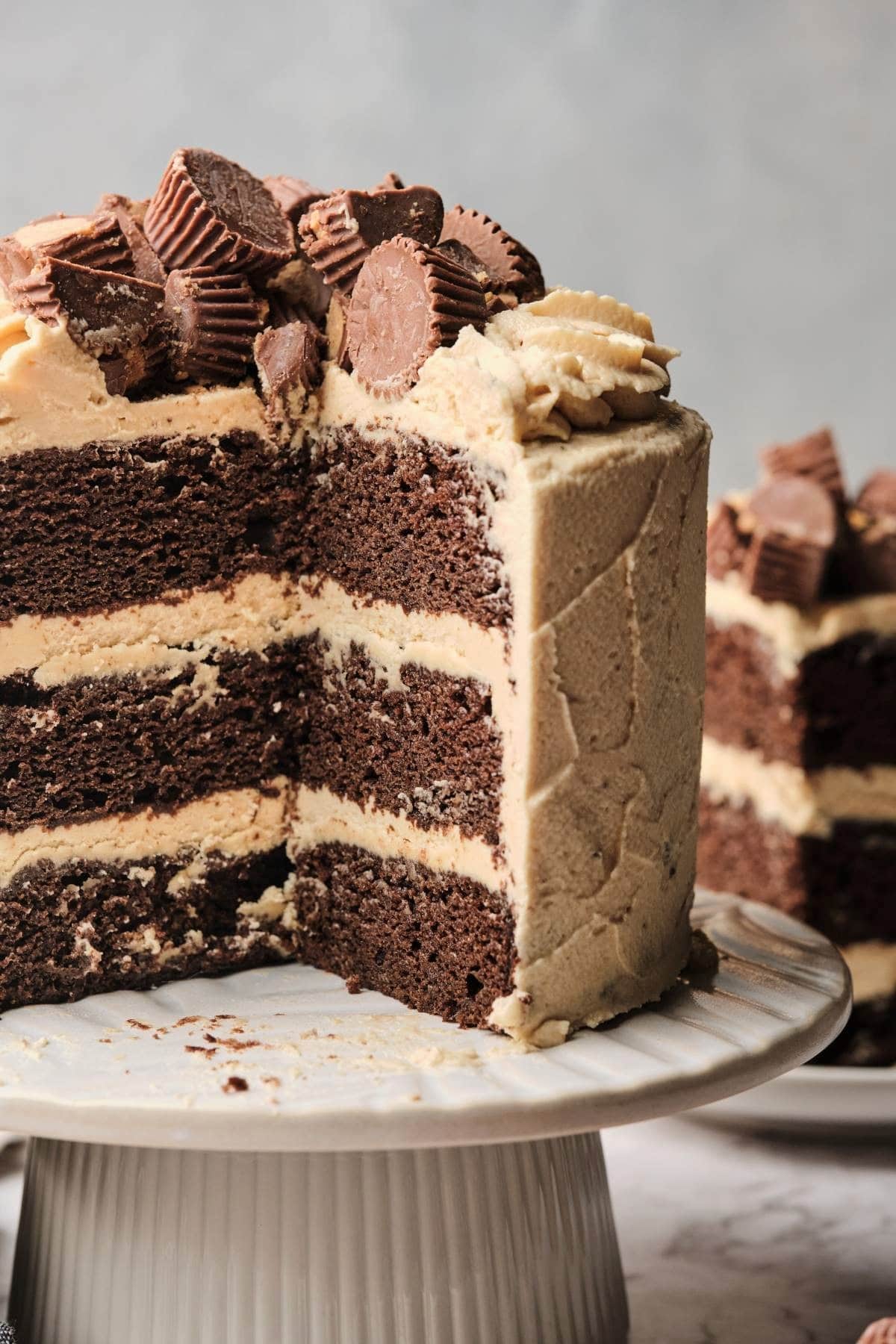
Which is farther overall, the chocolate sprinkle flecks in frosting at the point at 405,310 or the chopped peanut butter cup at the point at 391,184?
the chopped peanut butter cup at the point at 391,184

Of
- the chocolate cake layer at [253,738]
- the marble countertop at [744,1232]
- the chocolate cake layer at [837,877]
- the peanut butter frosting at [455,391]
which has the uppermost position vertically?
the peanut butter frosting at [455,391]

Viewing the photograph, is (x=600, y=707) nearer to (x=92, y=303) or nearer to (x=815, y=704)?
Result: (x=92, y=303)

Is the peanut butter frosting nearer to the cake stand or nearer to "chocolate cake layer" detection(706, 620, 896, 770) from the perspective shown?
the cake stand

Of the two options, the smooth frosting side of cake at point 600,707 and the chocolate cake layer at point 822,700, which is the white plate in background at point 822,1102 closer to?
the chocolate cake layer at point 822,700

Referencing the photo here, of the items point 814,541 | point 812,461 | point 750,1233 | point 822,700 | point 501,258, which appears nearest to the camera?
point 501,258

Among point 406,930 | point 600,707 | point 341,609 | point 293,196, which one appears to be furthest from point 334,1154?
point 293,196

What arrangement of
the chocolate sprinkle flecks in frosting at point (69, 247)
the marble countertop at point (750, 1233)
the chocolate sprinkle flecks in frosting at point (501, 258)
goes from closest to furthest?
the chocolate sprinkle flecks in frosting at point (69, 247) → the chocolate sprinkle flecks in frosting at point (501, 258) → the marble countertop at point (750, 1233)

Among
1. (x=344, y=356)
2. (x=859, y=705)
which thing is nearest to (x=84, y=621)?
(x=344, y=356)

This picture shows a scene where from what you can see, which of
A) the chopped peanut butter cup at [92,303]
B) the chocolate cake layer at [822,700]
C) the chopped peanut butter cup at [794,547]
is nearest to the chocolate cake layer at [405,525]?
the chopped peanut butter cup at [92,303]
